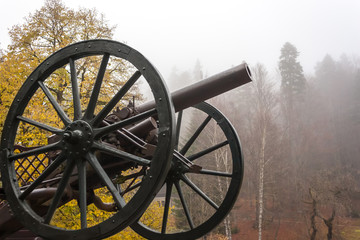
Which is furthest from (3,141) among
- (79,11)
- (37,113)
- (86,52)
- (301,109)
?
(301,109)

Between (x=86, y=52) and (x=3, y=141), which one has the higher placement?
(x=86, y=52)

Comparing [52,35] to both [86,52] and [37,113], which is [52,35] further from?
[86,52]

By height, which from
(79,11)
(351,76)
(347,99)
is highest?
(351,76)

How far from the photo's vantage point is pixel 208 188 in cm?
1697

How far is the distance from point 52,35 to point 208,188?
1168 centimetres

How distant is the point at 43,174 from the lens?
9.36 ft

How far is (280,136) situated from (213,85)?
2032 centimetres

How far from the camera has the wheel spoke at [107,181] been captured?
2.42 meters

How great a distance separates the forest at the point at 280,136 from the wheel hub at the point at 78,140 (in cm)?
Result: 568

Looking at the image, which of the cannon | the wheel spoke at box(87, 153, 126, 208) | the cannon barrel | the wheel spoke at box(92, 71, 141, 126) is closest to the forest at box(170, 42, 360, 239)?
the cannon

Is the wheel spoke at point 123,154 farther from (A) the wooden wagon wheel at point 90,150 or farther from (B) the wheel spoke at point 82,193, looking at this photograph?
(B) the wheel spoke at point 82,193

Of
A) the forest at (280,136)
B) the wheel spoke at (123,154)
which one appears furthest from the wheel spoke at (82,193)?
the forest at (280,136)

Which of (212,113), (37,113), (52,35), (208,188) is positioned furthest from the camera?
(208,188)

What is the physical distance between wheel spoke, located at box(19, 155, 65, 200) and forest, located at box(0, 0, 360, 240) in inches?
210
